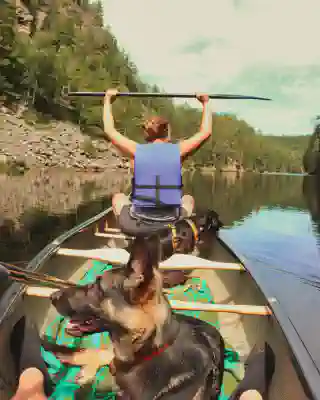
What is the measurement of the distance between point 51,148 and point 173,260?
4386 cm

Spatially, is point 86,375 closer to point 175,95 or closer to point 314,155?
point 175,95

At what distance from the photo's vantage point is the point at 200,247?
765 centimetres

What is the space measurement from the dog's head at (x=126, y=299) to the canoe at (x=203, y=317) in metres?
0.83

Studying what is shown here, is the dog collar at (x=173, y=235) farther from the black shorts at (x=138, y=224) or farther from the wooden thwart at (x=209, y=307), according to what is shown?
the wooden thwart at (x=209, y=307)

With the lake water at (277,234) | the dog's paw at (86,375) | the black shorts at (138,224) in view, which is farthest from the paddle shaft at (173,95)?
the dog's paw at (86,375)

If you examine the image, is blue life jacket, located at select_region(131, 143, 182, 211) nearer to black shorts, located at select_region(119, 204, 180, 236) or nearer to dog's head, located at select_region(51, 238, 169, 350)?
black shorts, located at select_region(119, 204, 180, 236)

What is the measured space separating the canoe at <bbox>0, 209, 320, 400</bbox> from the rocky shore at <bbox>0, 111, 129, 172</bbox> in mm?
32937

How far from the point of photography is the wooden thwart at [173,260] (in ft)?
17.4

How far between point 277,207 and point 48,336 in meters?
26.2

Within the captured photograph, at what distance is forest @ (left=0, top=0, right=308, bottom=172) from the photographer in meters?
52.6

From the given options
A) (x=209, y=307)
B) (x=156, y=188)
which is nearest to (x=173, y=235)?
(x=156, y=188)

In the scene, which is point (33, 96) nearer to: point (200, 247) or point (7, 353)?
point (200, 247)

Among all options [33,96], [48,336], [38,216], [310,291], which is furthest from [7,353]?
[33,96]

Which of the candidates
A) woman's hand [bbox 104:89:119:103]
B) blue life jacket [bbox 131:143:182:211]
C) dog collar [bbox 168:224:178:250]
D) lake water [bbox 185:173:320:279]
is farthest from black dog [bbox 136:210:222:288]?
lake water [bbox 185:173:320:279]
